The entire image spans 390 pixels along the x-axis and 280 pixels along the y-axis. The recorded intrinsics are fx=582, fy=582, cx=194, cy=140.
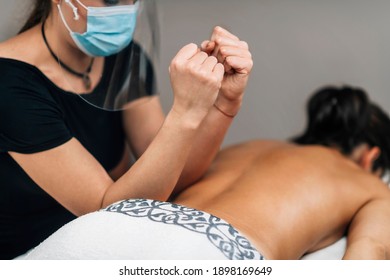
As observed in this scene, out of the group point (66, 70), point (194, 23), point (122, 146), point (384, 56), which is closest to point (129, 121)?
point (122, 146)

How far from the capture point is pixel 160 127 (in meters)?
1.15

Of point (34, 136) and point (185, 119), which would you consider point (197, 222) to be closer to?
point (185, 119)

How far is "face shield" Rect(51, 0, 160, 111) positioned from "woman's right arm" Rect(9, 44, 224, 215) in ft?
0.59

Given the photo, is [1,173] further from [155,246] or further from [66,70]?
[155,246]

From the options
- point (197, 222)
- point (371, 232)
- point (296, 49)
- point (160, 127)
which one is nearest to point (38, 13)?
point (160, 127)

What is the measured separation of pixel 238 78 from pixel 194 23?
71 cm

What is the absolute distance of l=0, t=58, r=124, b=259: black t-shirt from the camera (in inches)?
46.3

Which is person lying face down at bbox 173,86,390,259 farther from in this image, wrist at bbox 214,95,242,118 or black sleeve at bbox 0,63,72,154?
black sleeve at bbox 0,63,72,154

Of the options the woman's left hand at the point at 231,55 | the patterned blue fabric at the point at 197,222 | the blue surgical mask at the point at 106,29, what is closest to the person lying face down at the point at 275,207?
the patterned blue fabric at the point at 197,222

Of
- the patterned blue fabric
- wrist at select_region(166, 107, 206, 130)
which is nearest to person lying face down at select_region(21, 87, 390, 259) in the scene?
the patterned blue fabric

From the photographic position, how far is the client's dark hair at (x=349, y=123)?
70.0 inches

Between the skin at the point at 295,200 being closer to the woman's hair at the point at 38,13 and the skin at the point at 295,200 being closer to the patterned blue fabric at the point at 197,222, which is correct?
the patterned blue fabric at the point at 197,222

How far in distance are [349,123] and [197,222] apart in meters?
0.86

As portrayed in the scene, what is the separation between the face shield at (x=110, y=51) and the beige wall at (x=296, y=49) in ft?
2.02
